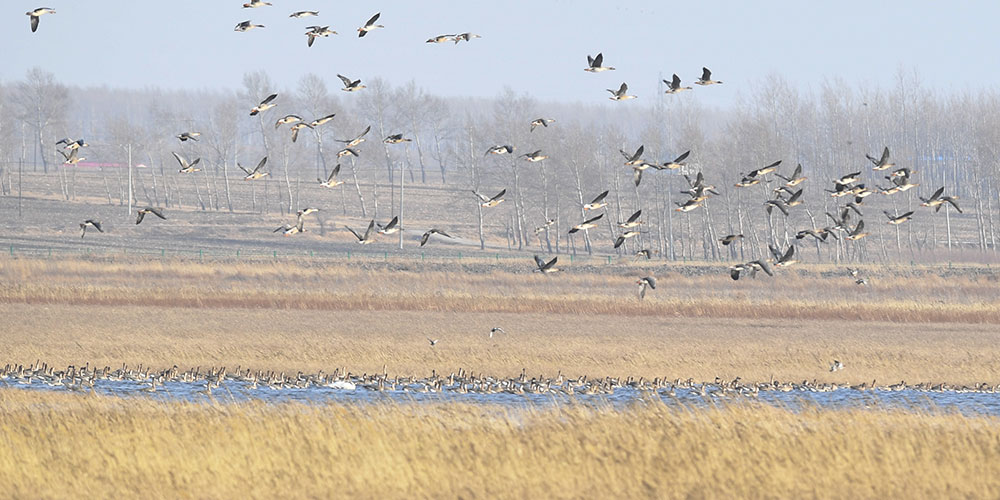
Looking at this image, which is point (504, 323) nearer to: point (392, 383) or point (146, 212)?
point (392, 383)

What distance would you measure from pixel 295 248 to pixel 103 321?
5616 centimetres

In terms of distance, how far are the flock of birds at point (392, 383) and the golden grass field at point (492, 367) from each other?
1.31 meters

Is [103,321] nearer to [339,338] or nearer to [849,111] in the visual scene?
[339,338]

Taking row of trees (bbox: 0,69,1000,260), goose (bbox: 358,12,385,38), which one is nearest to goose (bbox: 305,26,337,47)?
goose (bbox: 358,12,385,38)

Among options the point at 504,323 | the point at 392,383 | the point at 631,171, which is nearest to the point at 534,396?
the point at 392,383

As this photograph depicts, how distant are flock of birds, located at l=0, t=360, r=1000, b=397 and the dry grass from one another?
7.04 meters

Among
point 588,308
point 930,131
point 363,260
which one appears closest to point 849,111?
point 930,131

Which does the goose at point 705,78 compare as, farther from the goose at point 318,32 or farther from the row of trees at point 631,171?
the row of trees at point 631,171

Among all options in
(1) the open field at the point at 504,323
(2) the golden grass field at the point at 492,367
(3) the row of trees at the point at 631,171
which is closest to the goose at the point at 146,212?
(2) the golden grass field at the point at 492,367

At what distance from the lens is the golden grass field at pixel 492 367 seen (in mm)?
16344

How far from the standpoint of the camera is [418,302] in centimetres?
4881

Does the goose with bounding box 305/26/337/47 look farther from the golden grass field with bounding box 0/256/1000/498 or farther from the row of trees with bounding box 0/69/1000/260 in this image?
the row of trees with bounding box 0/69/1000/260

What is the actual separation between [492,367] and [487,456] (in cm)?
1588

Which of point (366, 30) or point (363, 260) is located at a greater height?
point (366, 30)
